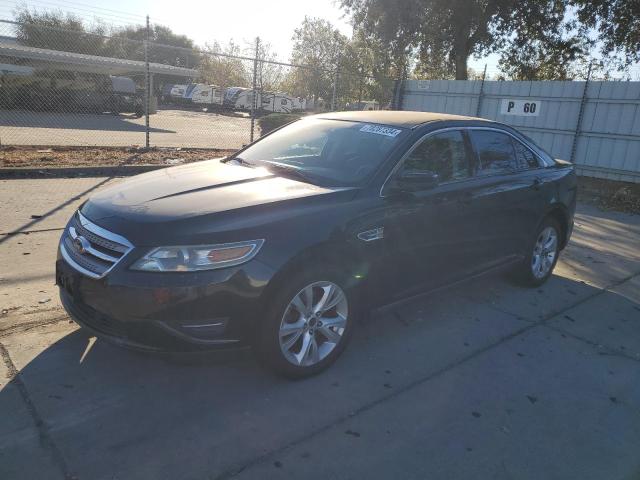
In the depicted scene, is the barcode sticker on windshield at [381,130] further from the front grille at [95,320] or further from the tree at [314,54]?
the tree at [314,54]

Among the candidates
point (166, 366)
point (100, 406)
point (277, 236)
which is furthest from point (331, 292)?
point (100, 406)

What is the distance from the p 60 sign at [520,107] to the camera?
12603mm

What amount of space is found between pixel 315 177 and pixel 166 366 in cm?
162

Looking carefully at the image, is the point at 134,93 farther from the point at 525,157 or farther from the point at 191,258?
the point at 191,258

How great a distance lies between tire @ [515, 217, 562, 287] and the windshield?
2.12 m

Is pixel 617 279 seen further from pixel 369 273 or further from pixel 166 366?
pixel 166 366

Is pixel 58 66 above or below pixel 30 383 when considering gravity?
above

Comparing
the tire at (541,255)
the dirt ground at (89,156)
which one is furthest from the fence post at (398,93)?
the tire at (541,255)

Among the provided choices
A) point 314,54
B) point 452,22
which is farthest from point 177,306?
point 314,54

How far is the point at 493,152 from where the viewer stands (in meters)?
4.66

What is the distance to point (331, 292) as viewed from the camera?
Result: 10.8ft

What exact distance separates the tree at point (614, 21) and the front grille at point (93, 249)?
64.9ft

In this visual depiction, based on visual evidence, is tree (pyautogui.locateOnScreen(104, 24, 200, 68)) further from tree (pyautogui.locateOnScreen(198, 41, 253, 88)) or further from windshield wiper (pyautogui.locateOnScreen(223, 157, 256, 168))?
windshield wiper (pyautogui.locateOnScreen(223, 157, 256, 168))

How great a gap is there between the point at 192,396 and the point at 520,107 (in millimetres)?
12103
